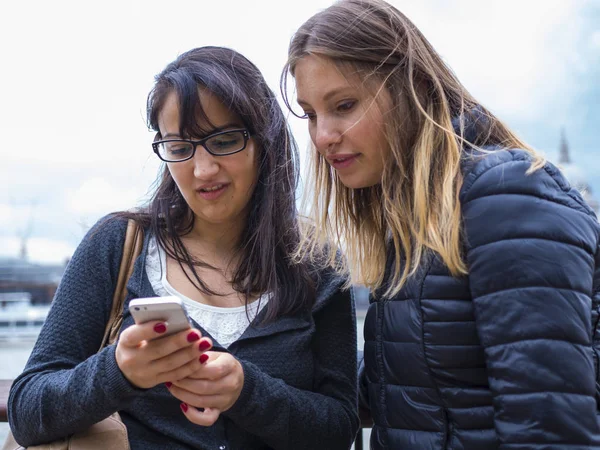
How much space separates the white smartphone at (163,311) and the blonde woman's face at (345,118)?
2.01 ft

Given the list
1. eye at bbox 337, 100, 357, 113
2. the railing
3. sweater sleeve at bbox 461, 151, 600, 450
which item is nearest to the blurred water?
the railing

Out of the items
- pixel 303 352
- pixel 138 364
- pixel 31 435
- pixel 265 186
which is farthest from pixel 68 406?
pixel 265 186

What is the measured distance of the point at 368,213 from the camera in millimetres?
2072

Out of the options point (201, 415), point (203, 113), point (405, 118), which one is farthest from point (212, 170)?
point (201, 415)

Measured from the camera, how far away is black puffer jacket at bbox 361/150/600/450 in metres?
1.35

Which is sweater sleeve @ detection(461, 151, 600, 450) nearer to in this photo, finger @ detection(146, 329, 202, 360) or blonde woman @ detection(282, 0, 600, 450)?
blonde woman @ detection(282, 0, 600, 450)

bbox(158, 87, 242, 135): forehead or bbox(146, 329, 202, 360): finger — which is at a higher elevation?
bbox(158, 87, 242, 135): forehead

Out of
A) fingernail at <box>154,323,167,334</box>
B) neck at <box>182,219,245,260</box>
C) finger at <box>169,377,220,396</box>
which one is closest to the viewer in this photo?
fingernail at <box>154,323,167,334</box>

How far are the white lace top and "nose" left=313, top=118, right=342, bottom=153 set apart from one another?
615 mm

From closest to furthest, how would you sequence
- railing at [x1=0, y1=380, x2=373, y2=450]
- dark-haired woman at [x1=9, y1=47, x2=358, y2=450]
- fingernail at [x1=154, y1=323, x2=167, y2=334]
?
fingernail at [x1=154, y1=323, x2=167, y2=334] < dark-haired woman at [x1=9, y1=47, x2=358, y2=450] < railing at [x1=0, y1=380, x2=373, y2=450]

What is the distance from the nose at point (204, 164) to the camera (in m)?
2.07

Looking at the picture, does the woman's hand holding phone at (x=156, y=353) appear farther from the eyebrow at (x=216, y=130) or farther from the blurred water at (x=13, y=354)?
the blurred water at (x=13, y=354)

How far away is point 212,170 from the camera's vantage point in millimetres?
2080

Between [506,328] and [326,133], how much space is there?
0.69 metres
